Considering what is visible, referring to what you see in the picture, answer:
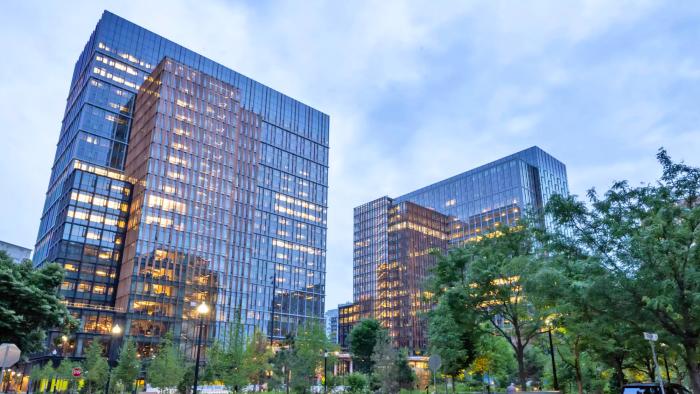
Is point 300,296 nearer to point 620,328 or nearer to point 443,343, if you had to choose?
point 443,343

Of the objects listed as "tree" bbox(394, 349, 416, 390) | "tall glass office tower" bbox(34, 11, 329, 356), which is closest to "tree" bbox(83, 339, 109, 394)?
"tall glass office tower" bbox(34, 11, 329, 356)

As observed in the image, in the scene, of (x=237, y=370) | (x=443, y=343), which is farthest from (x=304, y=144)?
(x=443, y=343)

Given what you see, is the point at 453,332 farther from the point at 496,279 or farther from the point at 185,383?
the point at 185,383

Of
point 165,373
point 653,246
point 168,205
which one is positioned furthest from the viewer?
point 168,205

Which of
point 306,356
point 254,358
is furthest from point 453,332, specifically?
point 254,358

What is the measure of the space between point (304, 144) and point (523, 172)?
76.1 m

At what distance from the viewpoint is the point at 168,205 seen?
105438 millimetres

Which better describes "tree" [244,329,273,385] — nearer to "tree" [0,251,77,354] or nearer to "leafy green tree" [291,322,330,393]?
"leafy green tree" [291,322,330,393]

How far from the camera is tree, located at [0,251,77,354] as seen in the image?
27.4 meters

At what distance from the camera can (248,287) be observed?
389 feet

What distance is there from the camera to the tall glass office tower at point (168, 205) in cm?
10106

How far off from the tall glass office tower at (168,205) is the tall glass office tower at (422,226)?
43.6 metres

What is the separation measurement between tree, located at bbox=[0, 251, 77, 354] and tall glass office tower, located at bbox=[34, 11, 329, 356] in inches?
2366

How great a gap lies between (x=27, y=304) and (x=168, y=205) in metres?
79.5
